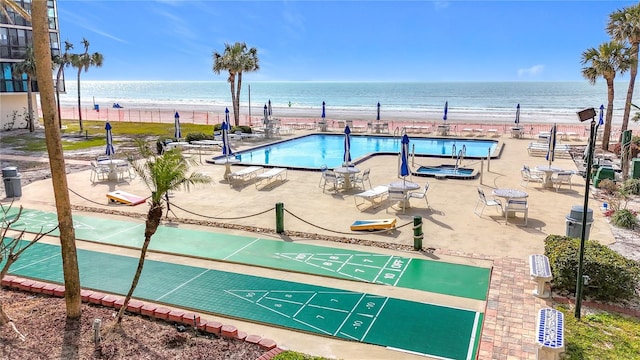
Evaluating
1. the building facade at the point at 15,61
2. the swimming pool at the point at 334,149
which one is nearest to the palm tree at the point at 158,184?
the swimming pool at the point at 334,149

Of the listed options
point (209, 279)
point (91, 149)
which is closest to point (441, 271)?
point (209, 279)

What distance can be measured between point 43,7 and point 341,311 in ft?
20.8

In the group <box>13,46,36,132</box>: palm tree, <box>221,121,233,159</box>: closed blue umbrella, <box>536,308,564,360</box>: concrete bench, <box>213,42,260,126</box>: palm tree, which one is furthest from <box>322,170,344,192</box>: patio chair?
<box>13,46,36,132</box>: palm tree

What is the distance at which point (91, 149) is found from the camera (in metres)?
28.4

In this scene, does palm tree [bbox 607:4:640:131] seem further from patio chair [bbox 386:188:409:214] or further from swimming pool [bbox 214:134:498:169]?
patio chair [bbox 386:188:409:214]

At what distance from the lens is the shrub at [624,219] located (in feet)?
41.7

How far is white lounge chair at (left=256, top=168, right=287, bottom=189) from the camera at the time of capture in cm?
1818

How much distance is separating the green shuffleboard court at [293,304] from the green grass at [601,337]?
1323mm

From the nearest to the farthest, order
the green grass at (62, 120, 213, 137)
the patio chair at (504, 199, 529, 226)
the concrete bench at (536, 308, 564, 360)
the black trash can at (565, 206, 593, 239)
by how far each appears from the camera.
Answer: the concrete bench at (536, 308, 564, 360) < the black trash can at (565, 206, 593, 239) < the patio chair at (504, 199, 529, 226) < the green grass at (62, 120, 213, 137)

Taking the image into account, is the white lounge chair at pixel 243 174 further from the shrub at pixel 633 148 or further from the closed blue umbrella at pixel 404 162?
the shrub at pixel 633 148

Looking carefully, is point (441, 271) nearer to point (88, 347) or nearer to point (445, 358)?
point (445, 358)

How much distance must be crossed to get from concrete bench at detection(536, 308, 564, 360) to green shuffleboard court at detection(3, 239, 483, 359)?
102cm

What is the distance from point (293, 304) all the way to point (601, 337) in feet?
15.6

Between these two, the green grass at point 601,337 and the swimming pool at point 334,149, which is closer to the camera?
the green grass at point 601,337
